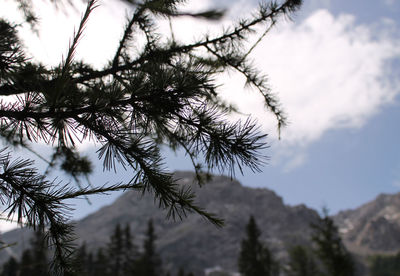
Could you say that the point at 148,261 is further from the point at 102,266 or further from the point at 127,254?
the point at 102,266

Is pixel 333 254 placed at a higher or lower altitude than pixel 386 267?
higher

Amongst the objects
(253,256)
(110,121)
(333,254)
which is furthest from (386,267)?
(110,121)

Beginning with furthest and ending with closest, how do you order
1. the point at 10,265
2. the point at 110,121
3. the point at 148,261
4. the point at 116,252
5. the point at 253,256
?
the point at 116,252
the point at 148,261
the point at 253,256
the point at 10,265
the point at 110,121

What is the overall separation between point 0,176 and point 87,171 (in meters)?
2.69

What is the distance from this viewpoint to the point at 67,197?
166 cm

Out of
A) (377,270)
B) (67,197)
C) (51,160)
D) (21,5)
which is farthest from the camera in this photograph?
(377,270)

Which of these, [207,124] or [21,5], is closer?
[207,124]

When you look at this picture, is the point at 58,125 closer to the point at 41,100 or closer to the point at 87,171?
the point at 41,100

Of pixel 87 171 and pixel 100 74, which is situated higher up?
pixel 100 74

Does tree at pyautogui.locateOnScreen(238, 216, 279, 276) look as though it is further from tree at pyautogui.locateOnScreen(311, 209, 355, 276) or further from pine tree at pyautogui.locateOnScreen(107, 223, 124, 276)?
pine tree at pyautogui.locateOnScreen(107, 223, 124, 276)

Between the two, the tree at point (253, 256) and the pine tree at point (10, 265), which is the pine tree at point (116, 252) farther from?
the tree at point (253, 256)

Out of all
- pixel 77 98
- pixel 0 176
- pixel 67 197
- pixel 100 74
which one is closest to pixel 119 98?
pixel 77 98

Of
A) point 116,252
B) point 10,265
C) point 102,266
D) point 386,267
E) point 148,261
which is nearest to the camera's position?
point 10,265

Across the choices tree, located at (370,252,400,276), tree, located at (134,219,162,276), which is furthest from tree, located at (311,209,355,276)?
tree, located at (370,252,400,276)
